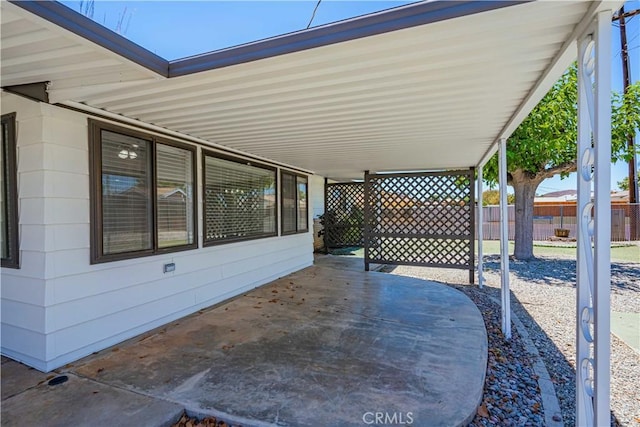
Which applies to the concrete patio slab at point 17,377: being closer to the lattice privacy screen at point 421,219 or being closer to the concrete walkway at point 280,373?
the concrete walkway at point 280,373

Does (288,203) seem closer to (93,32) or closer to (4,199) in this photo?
(4,199)

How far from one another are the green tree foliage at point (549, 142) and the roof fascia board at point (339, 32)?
7274 millimetres

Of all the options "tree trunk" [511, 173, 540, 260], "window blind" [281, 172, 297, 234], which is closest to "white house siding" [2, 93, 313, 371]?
"window blind" [281, 172, 297, 234]

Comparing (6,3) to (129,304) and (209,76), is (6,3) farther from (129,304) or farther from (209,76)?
(129,304)

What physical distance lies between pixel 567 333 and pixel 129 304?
16.8 ft

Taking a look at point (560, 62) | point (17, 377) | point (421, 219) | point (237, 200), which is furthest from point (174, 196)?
point (421, 219)

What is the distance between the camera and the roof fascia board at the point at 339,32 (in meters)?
1.49

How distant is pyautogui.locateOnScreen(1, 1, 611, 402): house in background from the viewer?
5.78 feet

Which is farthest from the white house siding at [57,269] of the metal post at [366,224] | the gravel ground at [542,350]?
the metal post at [366,224]

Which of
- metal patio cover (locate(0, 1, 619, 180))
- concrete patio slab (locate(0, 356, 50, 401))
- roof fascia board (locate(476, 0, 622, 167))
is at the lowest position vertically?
concrete patio slab (locate(0, 356, 50, 401))

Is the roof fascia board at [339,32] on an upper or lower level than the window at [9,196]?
upper

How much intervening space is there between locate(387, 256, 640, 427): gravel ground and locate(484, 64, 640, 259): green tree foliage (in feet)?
8.08

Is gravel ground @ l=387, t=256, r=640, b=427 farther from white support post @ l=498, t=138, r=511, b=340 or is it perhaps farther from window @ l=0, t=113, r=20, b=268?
window @ l=0, t=113, r=20, b=268

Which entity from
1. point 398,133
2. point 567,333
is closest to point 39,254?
point 398,133
